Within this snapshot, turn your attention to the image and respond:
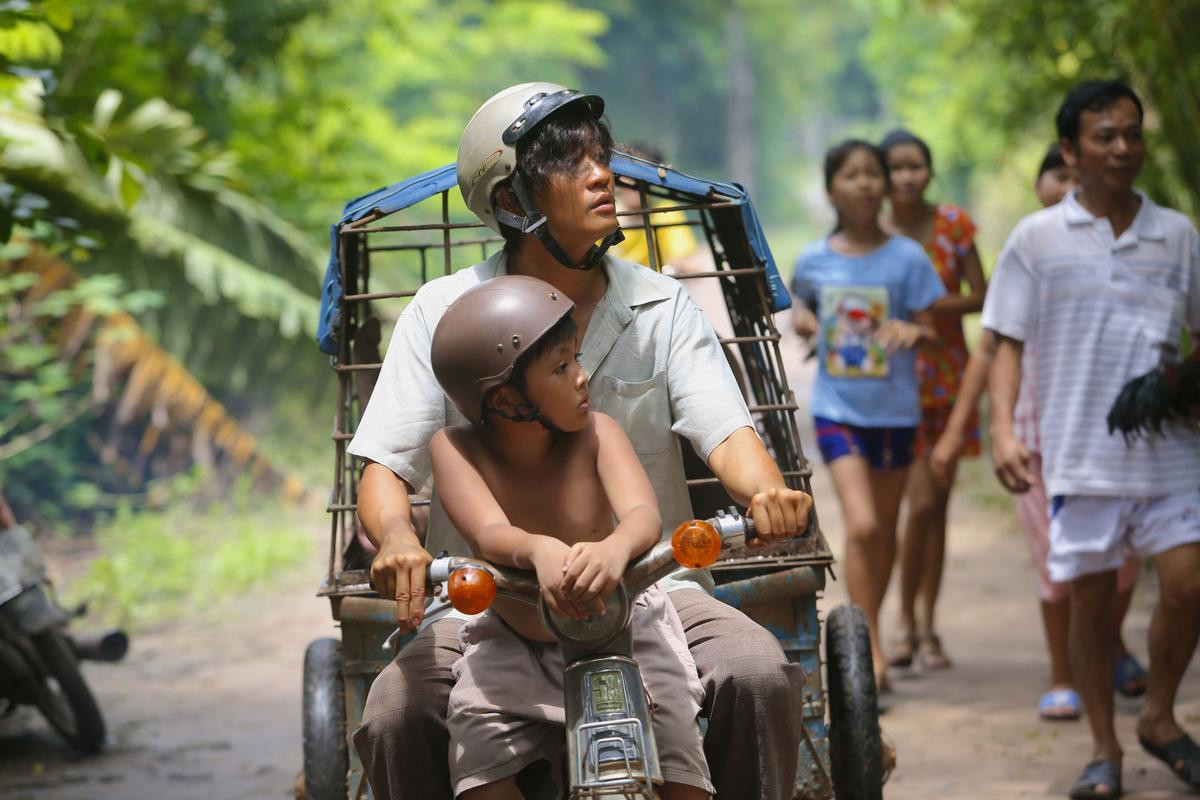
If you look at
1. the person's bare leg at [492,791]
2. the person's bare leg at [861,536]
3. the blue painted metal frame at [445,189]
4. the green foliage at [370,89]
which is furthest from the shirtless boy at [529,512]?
the green foliage at [370,89]

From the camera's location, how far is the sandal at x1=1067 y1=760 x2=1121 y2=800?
446 centimetres

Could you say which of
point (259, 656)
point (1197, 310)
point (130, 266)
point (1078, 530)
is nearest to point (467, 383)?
point (1078, 530)

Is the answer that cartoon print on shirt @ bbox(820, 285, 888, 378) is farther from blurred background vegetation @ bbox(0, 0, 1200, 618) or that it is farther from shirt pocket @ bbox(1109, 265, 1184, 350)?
blurred background vegetation @ bbox(0, 0, 1200, 618)

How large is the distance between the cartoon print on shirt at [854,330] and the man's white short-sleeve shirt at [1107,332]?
3.85 ft

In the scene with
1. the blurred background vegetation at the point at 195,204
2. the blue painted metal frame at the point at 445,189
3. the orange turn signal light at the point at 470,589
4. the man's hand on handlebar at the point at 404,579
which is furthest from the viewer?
the blurred background vegetation at the point at 195,204

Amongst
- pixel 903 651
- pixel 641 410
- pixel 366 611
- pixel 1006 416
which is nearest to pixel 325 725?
pixel 366 611

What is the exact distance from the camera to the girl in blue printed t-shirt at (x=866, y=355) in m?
5.79

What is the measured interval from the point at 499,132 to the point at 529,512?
33.0 inches

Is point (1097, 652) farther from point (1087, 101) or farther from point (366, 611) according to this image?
point (366, 611)

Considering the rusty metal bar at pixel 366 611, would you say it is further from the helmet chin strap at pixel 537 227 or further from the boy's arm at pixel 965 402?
the boy's arm at pixel 965 402

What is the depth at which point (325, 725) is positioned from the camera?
3557mm

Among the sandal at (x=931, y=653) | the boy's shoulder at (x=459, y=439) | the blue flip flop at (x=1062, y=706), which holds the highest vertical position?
the boy's shoulder at (x=459, y=439)

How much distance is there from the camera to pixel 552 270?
334 centimetres

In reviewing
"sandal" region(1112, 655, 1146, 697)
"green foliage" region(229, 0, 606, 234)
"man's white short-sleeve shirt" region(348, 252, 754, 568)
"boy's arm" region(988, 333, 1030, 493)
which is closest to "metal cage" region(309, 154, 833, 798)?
"man's white short-sleeve shirt" region(348, 252, 754, 568)
